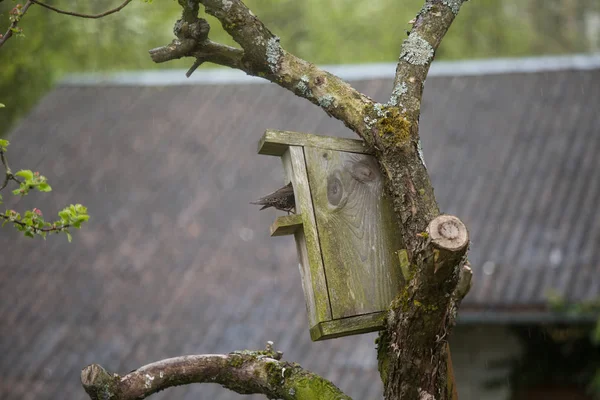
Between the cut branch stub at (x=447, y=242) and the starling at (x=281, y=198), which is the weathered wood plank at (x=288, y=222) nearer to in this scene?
the starling at (x=281, y=198)

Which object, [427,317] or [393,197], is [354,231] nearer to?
[393,197]

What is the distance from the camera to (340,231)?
93.6 inches

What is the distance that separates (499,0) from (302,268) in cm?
1697

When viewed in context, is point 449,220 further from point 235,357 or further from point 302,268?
point 235,357

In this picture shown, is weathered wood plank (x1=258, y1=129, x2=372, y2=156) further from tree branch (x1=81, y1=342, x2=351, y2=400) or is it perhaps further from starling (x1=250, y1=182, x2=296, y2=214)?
tree branch (x1=81, y1=342, x2=351, y2=400)

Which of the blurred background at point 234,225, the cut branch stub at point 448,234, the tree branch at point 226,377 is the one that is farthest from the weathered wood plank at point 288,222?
the blurred background at point 234,225

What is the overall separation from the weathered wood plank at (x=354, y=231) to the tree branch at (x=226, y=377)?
0.23 m

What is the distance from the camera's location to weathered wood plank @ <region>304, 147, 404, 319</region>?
234cm

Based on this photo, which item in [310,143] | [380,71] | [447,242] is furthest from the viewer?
[380,71]

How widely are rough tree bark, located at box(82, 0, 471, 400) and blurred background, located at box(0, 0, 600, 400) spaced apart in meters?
3.94

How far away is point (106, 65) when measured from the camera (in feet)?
39.0

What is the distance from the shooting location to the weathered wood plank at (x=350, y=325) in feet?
7.54

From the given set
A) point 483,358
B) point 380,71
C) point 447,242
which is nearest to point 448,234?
point 447,242

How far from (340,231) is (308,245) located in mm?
115
